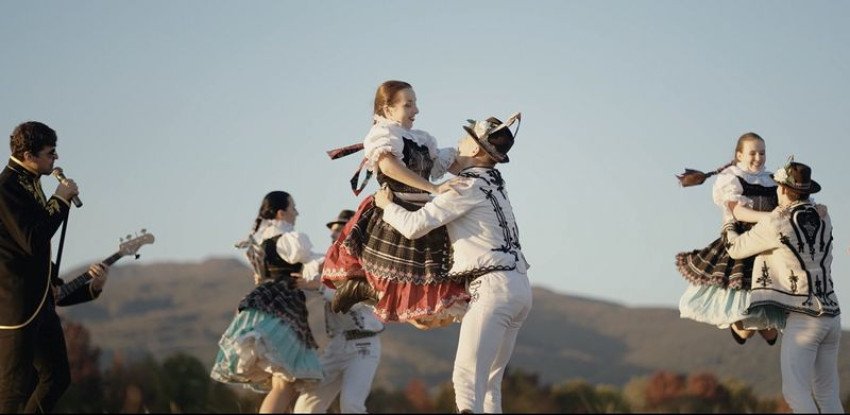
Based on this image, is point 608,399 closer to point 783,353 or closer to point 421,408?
point 421,408

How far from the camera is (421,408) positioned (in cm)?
1994

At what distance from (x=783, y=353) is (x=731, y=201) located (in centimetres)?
132

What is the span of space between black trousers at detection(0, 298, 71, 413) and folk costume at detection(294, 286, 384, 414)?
263 cm

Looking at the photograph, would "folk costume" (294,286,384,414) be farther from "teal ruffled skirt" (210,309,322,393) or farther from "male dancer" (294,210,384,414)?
"teal ruffled skirt" (210,309,322,393)

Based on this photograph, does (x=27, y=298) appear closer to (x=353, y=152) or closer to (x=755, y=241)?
(x=353, y=152)

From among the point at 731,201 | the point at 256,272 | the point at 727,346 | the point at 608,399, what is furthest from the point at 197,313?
the point at 731,201

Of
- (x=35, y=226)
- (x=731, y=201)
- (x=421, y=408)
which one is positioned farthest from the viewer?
(x=421, y=408)

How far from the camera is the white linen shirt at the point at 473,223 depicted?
7102 mm

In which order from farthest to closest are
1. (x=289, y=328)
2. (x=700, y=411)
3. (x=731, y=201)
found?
(x=700, y=411), (x=289, y=328), (x=731, y=201)

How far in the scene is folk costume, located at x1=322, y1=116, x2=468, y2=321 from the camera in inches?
288

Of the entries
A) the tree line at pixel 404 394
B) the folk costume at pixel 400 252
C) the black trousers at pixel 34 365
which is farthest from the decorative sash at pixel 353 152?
the tree line at pixel 404 394

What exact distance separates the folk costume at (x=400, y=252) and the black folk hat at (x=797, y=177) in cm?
201

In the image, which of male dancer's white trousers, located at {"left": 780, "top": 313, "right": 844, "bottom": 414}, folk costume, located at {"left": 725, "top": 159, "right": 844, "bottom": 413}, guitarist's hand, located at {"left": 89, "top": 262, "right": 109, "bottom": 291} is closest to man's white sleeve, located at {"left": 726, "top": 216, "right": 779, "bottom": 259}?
folk costume, located at {"left": 725, "top": 159, "right": 844, "bottom": 413}

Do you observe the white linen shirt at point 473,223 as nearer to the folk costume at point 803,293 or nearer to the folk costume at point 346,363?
the folk costume at point 803,293
